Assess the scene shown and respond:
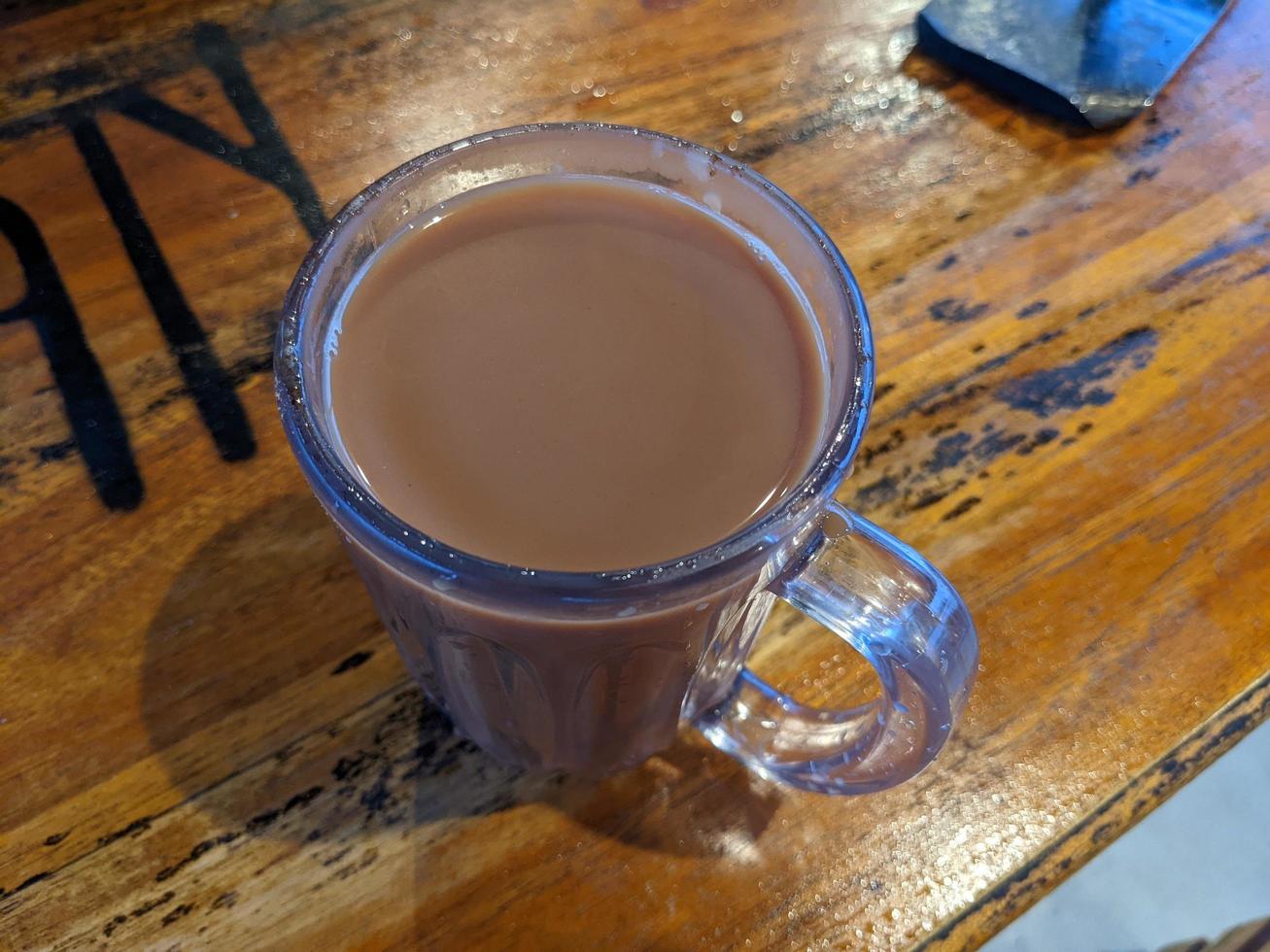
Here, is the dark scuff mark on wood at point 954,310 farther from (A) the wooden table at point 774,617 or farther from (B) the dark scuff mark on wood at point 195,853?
(B) the dark scuff mark on wood at point 195,853

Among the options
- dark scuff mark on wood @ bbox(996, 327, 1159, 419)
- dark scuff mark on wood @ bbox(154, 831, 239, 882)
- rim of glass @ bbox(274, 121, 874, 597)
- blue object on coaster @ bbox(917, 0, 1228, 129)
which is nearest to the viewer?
rim of glass @ bbox(274, 121, 874, 597)

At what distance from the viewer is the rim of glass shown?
42cm

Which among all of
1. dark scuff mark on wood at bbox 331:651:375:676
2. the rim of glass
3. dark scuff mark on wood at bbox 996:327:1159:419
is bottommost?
dark scuff mark on wood at bbox 331:651:375:676

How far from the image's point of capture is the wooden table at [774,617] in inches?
22.4

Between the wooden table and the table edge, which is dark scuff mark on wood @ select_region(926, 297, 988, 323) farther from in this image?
the table edge

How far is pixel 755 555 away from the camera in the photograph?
0.44 meters

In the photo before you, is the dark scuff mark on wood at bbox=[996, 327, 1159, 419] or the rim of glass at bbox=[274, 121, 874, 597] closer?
the rim of glass at bbox=[274, 121, 874, 597]

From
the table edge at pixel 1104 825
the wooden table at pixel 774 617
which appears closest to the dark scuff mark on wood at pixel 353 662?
the wooden table at pixel 774 617

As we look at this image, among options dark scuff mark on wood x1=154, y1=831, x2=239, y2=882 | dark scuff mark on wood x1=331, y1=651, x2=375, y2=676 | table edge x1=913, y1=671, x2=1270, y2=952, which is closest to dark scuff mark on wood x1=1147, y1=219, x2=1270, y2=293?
table edge x1=913, y1=671, x2=1270, y2=952

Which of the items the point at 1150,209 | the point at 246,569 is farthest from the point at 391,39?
the point at 1150,209

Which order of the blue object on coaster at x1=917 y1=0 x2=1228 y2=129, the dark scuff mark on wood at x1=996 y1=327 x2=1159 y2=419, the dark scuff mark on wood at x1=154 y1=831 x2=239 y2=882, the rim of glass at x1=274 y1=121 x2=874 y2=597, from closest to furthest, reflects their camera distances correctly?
1. the rim of glass at x1=274 y1=121 x2=874 y2=597
2. the dark scuff mark on wood at x1=154 y1=831 x2=239 y2=882
3. the dark scuff mark on wood at x1=996 y1=327 x2=1159 y2=419
4. the blue object on coaster at x1=917 y1=0 x2=1228 y2=129

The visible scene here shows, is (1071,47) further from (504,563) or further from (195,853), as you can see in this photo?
(195,853)

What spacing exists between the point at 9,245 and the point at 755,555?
0.63m

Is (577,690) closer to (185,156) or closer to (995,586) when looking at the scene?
(995,586)
